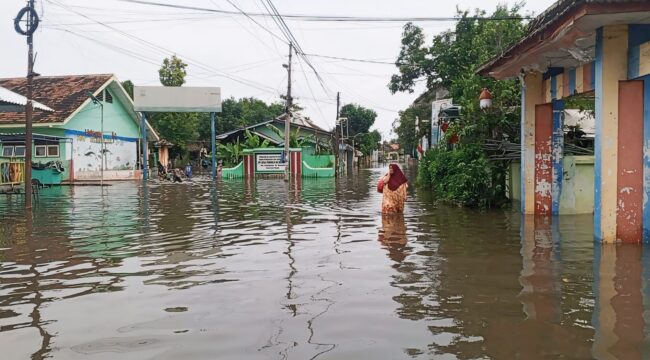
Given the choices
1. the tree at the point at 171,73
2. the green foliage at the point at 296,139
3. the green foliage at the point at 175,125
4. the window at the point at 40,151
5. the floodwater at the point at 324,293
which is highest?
the tree at the point at 171,73

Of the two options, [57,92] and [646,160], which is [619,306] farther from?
[57,92]

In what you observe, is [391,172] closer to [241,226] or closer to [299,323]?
[241,226]

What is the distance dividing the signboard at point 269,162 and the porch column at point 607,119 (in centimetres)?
3181

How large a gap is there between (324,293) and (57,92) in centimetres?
3227

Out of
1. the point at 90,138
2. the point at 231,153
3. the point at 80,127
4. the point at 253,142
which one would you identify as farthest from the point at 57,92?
the point at 253,142

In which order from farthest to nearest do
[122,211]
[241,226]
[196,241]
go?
[122,211]
[241,226]
[196,241]

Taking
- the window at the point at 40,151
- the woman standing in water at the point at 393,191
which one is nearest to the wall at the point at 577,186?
the woman standing in water at the point at 393,191

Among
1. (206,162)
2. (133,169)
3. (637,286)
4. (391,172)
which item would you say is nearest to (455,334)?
(637,286)

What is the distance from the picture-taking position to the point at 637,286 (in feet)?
18.2

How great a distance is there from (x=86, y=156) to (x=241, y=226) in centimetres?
2479

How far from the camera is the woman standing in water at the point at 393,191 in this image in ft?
41.0

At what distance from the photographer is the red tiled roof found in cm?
2966

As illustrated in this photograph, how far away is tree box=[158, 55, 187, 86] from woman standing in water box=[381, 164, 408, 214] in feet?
118

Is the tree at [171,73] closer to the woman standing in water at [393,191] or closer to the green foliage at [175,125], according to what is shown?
the green foliage at [175,125]
